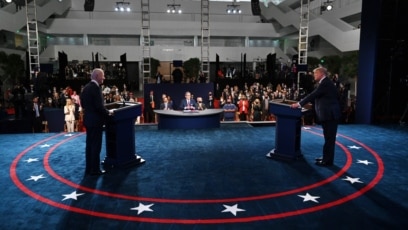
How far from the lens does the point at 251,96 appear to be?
44.8 feet

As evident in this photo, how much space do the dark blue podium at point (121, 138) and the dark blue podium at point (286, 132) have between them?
266 cm

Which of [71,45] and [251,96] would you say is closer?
[251,96]

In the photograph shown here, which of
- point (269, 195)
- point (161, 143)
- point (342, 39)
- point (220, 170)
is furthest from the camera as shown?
point (342, 39)

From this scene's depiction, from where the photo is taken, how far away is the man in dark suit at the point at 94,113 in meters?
5.09

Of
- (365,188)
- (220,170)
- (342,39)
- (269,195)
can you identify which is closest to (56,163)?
(220,170)

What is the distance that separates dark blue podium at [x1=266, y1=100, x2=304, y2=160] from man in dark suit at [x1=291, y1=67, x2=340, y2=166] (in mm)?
358

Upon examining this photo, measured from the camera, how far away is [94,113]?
5145mm

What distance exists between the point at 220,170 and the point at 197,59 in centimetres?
2182

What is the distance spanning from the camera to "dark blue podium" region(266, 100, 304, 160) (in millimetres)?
6059

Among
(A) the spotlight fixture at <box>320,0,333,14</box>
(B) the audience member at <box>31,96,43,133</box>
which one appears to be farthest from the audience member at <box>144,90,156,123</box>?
(A) the spotlight fixture at <box>320,0,333,14</box>

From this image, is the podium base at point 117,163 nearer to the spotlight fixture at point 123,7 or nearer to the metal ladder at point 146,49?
the metal ladder at point 146,49

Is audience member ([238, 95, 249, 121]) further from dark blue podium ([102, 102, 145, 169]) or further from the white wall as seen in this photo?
the white wall

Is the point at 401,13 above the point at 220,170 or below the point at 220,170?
above

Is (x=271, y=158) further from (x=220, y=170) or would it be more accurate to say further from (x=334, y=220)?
(x=334, y=220)
